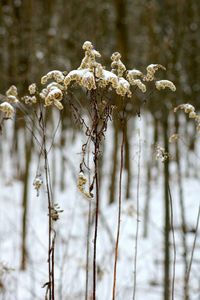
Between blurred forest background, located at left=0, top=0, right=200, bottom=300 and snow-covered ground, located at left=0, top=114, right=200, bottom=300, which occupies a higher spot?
blurred forest background, located at left=0, top=0, right=200, bottom=300

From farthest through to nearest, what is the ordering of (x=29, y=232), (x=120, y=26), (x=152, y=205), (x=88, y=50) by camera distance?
(x=152, y=205) → (x=120, y=26) → (x=29, y=232) → (x=88, y=50)

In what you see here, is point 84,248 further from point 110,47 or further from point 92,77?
point 110,47

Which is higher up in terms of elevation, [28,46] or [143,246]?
[28,46]

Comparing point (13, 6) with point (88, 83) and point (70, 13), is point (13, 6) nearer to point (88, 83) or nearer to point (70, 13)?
point (70, 13)

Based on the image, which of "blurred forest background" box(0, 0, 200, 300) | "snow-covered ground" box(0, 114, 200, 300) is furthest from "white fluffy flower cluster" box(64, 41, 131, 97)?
"snow-covered ground" box(0, 114, 200, 300)

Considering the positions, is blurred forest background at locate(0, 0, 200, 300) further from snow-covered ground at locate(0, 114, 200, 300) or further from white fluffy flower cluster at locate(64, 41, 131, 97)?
white fluffy flower cluster at locate(64, 41, 131, 97)

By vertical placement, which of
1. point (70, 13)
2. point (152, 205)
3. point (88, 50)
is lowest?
point (88, 50)

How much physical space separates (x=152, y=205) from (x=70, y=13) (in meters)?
6.74

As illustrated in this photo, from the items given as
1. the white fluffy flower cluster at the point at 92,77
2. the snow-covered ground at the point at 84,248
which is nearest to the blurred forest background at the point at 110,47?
the snow-covered ground at the point at 84,248

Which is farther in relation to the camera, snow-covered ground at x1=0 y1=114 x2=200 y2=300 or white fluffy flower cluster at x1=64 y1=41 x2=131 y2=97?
snow-covered ground at x1=0 y1=114 x2=200 y2=300

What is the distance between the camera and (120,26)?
27.9 feet

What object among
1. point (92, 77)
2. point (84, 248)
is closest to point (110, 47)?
point (84, 248)

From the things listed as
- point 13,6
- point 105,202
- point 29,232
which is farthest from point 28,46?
point 105,202

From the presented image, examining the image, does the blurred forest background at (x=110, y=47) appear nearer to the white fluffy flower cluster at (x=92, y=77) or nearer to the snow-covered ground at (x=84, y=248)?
the snow-covered ground at (x=84, y=248)
